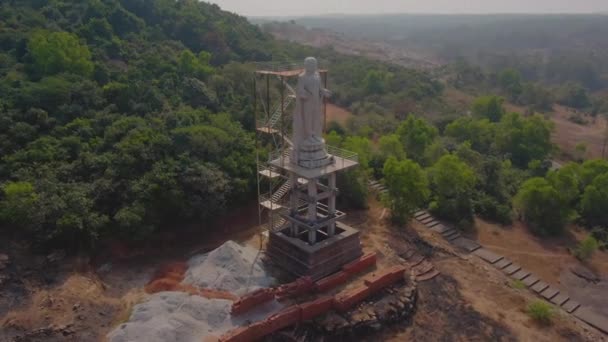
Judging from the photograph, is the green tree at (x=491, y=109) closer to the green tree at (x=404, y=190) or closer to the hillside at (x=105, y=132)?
the hillside at (x=105, y=132)

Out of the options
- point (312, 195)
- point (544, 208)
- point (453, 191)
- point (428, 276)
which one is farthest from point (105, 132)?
point (544, 208)

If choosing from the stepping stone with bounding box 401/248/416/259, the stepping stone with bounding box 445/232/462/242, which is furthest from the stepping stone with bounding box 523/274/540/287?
the stepping stone with bounding box 401/248/416/259

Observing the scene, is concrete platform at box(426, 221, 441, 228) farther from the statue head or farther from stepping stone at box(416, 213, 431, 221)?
the statue head

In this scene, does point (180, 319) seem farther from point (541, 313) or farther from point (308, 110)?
point (541, 313)

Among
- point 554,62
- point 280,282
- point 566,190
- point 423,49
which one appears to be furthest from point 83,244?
point 423,49

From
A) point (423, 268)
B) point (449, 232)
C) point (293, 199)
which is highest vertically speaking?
point (293, 199)

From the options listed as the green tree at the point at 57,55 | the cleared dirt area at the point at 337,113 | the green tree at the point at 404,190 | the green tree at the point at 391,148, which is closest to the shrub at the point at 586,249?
the green tree at the point at 404,190
